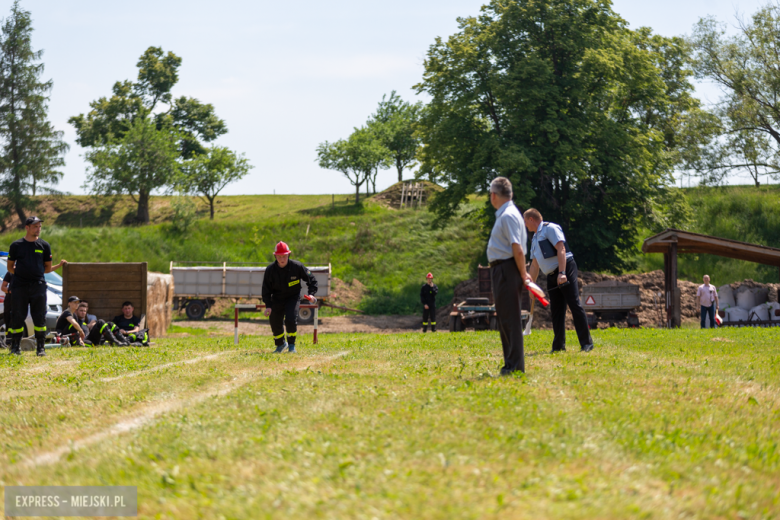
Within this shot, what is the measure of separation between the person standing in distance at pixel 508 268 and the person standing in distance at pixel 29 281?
8.40 meters

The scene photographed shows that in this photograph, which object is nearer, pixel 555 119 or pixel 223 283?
pixel 555 119

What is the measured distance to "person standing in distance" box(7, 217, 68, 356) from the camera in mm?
11680

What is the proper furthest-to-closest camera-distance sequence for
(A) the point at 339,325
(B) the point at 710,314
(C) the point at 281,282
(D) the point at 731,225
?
(D) the point at 731,225 < (A) the point at 339,325 < (B) the point at 710,314 < (C) the point at 281,282

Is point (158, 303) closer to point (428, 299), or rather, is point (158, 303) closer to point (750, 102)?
point (428, 299)

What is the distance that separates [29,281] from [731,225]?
42204 mm

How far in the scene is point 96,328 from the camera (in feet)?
49.5

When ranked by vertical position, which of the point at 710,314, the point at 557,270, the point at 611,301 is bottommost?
the point at 710,314

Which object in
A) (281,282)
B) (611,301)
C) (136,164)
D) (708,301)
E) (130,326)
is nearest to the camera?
(281,282)

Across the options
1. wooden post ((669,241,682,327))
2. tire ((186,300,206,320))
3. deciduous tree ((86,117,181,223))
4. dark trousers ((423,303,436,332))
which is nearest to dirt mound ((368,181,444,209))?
deciduous tree ((86,117,181,223))

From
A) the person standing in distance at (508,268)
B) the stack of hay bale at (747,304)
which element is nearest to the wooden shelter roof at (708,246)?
the stack of hay bale at (747,304)

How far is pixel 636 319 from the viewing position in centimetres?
2500

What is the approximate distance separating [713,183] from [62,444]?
44639 mm

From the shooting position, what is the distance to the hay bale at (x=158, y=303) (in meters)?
20.0

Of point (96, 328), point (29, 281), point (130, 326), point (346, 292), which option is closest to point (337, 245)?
point (346, 292)
